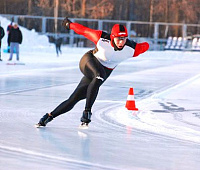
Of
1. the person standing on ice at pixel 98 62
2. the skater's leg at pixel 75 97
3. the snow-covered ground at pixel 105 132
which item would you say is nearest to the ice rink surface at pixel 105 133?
the snow-covered ground at pixel 105 132

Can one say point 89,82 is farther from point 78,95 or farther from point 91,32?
point 91,32

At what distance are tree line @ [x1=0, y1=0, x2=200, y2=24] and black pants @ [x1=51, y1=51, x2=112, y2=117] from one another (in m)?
60.7

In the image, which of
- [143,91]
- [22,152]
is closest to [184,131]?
[22,152]

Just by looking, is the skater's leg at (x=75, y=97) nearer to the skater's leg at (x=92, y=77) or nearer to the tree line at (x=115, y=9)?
the skater's leg at (x=92, y=77)

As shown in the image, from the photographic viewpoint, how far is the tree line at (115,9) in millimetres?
70812

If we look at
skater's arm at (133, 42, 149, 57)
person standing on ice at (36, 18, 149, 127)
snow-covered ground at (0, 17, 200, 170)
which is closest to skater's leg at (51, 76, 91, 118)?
person standing on ice at (36, 18, 149, 127)

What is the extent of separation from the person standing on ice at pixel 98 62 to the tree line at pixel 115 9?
60.6m

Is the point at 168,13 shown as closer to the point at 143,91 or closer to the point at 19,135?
the point at 143,91

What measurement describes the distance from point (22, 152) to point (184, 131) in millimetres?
2833

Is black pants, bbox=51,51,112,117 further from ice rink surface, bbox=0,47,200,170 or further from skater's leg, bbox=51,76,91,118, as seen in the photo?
ice rink surface, bbox=0,47,200,170

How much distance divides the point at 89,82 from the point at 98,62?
29 cm

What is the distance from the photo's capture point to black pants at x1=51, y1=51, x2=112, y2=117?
841 cm

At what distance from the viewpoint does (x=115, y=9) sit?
81.2 m

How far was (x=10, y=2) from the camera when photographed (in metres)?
71.9
